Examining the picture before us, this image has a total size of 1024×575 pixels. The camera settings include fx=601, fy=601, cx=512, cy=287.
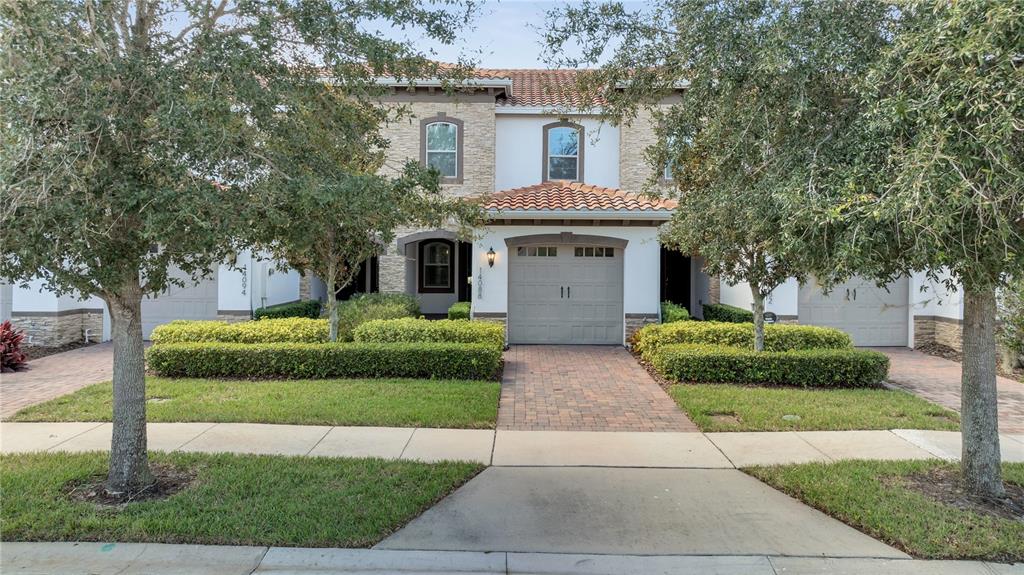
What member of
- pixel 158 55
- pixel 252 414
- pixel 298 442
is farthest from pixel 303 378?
pixel 158 55

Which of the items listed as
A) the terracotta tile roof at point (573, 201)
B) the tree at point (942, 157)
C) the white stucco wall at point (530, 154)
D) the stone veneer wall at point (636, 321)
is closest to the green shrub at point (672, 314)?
the stone veneer wall at point (636, 321)

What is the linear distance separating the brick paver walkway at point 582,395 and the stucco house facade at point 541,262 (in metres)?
1.57

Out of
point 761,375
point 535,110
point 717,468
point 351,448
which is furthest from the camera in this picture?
point 535,110

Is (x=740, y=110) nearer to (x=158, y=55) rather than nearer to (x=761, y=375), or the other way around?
(x=158, y=55)

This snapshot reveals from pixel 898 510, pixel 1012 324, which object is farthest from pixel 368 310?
pixel 1012 324

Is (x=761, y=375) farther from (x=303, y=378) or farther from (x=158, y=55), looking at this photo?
(x=158, y=55)

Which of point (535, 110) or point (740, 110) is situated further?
point (535, 110)

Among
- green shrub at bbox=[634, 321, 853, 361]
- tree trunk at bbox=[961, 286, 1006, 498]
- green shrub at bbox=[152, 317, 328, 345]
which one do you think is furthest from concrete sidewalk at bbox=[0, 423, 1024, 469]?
green shrub at bbox=[634, 321, 853, 361]

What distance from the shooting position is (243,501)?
16.6ft

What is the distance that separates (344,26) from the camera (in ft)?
17.7

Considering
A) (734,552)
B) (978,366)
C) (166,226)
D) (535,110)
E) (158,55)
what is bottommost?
(734,552)

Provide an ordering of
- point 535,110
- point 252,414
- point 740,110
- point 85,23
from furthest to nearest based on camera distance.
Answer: point 535,110
point 252,414
point 740,110
point 85,23

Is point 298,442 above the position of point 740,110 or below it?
below

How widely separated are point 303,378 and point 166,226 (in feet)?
21.3
